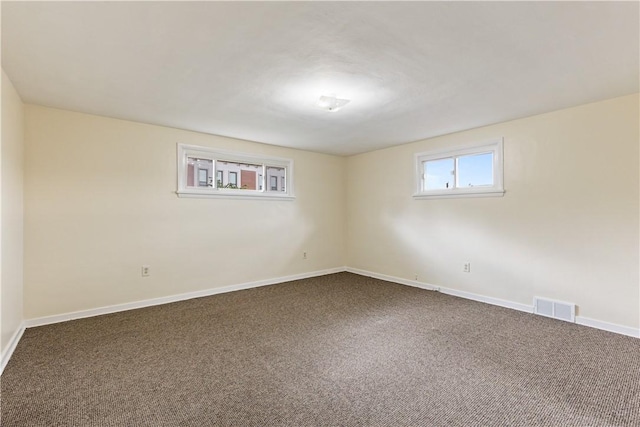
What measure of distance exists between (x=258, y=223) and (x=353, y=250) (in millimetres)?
2044

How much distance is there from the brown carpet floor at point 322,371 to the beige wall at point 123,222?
525mm

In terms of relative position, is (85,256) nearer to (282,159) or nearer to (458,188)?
(282,159)

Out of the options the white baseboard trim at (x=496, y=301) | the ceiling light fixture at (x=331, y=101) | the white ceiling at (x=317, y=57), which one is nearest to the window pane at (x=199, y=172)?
the white ceiling at (x=317, y=57)

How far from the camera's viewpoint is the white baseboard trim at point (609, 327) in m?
2.93

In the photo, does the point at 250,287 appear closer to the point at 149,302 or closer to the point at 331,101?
the point at 149,302

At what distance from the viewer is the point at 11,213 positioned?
8.75 ft

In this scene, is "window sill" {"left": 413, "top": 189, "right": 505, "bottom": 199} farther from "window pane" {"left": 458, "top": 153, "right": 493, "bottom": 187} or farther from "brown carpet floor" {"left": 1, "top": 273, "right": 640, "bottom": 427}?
"brown carpet floor" {"left": 1, "top": 273, "right": 640, "bottom": 427}

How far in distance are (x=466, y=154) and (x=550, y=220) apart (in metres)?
1.35

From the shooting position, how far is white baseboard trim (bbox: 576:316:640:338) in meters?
2.93

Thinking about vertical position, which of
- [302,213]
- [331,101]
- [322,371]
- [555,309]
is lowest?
[322,371]

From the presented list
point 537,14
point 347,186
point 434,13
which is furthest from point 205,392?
point 347,186

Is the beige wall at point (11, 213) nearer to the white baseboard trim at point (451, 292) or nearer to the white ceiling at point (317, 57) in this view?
the white ceiling at point (317, 57)

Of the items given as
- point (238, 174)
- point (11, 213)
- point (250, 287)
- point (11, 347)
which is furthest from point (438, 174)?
point (11, 347)

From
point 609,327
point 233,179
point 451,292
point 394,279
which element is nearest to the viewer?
point 609,327
